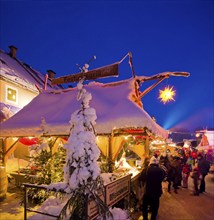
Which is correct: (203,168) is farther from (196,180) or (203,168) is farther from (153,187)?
(153,187)

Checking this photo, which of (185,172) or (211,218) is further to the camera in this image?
(185,172)

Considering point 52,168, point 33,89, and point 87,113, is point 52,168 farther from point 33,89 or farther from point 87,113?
point 33,89

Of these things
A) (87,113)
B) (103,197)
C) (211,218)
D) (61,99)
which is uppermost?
(61,99)

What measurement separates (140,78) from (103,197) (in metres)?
5.28

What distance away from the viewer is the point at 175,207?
29.1 ft

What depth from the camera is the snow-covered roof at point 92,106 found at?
725cm

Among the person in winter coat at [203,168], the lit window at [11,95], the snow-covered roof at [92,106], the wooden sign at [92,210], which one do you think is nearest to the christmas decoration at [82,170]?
the wooden sign at [92,210]

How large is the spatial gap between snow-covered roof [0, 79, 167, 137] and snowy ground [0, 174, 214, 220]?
8.49 feet

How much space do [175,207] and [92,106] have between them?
16.6 feet

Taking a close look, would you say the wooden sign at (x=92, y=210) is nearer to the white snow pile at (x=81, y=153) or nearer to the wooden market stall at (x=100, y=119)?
the white snow pile at (x=81, y=153)

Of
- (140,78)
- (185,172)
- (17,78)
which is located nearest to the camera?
(140,78)

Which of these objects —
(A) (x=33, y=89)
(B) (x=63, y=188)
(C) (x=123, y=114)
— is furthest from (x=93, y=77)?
(A) (x=33, y=89)

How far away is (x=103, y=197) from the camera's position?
5426 millimetres

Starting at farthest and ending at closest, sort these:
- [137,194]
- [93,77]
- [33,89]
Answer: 1. [33,89]
2. [137,194]
3. [93,77]
